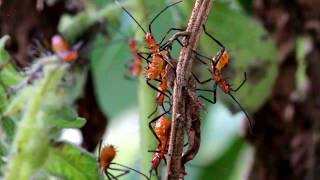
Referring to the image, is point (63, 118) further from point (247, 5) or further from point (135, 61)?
point (247, 5)

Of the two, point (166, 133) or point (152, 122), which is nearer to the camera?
point (166, 133)

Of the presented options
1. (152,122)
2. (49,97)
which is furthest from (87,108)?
(49,97)

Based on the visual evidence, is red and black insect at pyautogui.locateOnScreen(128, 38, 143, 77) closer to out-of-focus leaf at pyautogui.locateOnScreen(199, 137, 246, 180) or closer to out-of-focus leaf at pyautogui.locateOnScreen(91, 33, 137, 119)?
out-of-focus leaf at pyautogui.locateOnScreen(91, 33, 137, 119)

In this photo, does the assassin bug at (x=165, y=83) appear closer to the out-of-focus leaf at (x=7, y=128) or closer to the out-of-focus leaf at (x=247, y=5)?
the out-of-focus leaf at (x=7, y=128)

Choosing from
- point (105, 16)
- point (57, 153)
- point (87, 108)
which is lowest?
point (57, 153)

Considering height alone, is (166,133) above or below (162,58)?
below

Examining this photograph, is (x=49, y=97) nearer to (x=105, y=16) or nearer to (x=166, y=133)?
(x=166, y=133)

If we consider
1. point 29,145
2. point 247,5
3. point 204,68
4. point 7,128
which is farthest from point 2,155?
point 247,5

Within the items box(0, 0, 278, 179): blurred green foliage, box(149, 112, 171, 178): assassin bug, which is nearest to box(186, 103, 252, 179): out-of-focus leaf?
box(0, 0, 278, 179): blurred green foliage
